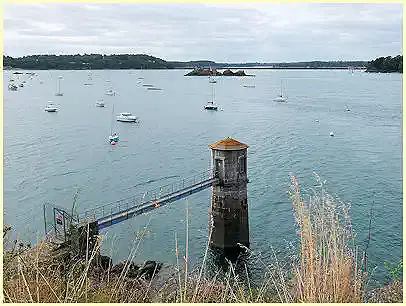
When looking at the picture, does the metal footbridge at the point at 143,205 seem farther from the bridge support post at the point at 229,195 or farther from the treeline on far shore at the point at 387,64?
the treeline on far shore at the point at 387,64

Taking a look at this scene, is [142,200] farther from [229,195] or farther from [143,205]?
[229,195]

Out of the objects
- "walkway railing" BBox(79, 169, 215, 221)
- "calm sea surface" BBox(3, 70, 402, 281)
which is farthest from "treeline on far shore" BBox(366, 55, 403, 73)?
"walkway railing" BBox(79, 169, 215, 221)

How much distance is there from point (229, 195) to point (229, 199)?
0.16 metres

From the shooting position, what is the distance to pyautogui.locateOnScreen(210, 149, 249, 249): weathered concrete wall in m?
19.6

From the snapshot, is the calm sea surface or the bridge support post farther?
the calm sea surface

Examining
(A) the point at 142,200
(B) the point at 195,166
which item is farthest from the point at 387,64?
(A) the point at 142,200

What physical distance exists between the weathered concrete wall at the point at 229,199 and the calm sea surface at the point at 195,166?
927 mm

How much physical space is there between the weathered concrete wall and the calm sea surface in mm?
927

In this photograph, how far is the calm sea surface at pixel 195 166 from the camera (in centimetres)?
2091

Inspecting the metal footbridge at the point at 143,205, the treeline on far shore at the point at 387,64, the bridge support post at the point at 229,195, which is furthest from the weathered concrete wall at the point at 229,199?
the treeline on far shore at the point at 387,64

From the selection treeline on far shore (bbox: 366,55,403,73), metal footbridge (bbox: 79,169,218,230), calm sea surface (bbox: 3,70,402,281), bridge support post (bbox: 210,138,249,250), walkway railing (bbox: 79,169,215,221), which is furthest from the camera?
treeline on far shore (bbox: 366,55,403,73)

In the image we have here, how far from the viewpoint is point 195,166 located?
31266 millimetres

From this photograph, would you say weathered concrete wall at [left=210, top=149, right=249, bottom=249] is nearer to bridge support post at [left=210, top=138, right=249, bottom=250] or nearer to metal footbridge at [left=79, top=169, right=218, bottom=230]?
bridge support post at [left=210, top=138, right=249, bottom=250]

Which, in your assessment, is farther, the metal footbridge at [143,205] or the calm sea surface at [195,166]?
the calm sea surface at [195,166]
